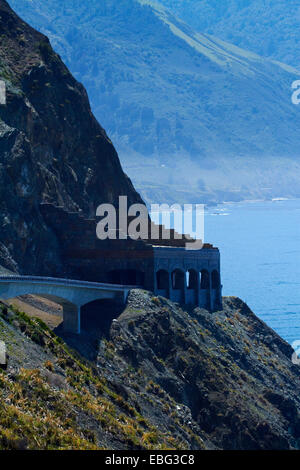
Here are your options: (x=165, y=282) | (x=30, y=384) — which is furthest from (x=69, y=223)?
(x=30, y=384)

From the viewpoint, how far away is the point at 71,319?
3428 inches

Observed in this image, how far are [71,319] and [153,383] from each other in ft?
26.4

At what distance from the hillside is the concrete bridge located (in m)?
1.81

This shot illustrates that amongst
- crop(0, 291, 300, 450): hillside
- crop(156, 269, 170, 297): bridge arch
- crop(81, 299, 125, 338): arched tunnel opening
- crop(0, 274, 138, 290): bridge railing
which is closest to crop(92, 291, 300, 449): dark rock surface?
crop(0, 291, 300, 450): hillside

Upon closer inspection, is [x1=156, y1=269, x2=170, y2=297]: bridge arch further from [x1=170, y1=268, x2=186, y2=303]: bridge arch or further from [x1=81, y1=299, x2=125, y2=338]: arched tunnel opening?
[x1=81, y1=299, x2=125, y2=338]: arched tunnel opening

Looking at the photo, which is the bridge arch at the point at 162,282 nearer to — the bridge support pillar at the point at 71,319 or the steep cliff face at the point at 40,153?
the steep cliff face at the point at 40,153

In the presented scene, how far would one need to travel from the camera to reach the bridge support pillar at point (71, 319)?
86.4 metres

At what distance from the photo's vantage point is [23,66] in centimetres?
11725

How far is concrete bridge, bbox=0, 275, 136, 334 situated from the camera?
79.2 m

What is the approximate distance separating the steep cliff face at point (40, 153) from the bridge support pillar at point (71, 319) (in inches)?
314

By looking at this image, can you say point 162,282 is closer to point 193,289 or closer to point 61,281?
point 193,289

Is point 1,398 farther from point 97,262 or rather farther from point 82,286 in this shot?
point 97,262

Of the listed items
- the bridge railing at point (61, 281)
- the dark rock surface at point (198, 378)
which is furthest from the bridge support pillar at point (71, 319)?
the dark rock surface at point (198, 378)
